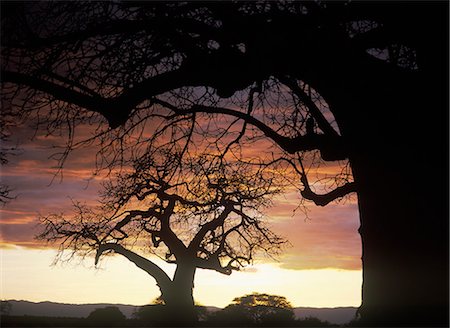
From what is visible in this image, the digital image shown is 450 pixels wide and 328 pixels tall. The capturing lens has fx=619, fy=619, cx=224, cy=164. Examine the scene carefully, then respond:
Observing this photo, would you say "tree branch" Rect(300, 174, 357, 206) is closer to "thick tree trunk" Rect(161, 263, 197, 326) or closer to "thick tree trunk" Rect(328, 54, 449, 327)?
"thick tree trunk" Rect(328, 54, 449, 327)

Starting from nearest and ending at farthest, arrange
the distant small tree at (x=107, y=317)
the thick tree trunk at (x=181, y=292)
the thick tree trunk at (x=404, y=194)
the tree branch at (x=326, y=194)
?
the thick tree trunk at (x=404, y=194), the tree branch at (x=326, y=194), the distant small tree at (x=107, y=317), the thick tree trunk at (x=181, y=292)

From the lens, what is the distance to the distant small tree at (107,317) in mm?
9359

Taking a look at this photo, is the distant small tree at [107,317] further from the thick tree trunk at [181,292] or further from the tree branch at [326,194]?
the thick tree trunk at [181,292]

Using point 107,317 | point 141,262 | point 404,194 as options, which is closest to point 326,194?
point 404,194

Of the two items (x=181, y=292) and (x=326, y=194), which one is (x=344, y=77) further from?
(x=181, y=292)

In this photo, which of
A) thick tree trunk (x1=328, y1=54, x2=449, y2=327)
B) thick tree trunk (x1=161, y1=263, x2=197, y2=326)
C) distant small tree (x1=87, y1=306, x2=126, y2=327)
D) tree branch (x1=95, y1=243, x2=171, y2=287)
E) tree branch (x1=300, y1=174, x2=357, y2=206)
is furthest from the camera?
tree branch (x1=95, y1=243, x2=171, y2=287)

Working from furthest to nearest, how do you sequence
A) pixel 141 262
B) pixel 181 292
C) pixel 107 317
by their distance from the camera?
pixel 141 262 → pixel 181 292 → pixel 107 317

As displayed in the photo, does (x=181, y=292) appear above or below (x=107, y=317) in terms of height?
above

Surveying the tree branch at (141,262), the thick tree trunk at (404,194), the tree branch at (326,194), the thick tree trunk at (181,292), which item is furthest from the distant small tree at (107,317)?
the tree branch at (141,262)

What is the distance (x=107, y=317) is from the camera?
9.65 metres

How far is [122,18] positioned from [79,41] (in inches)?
21.7

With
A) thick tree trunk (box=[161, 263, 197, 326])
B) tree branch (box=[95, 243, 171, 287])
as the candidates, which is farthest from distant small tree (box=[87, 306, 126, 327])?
tree branch (box=[95, 243, 171, 287])

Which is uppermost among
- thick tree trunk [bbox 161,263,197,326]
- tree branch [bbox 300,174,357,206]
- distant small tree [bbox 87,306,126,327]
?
tree branch [bbox 300,174,357,206]

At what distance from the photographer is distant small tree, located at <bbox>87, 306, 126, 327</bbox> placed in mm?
9359
